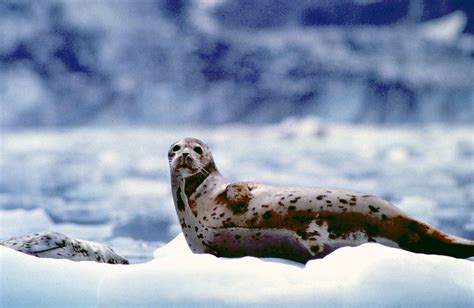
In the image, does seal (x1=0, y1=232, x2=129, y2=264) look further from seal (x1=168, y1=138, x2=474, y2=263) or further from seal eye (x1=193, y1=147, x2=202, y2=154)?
seal eye (x1=193, y1=147, x2=202, y2=154)

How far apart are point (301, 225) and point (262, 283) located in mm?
621

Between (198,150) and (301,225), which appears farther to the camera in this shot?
(198,150)

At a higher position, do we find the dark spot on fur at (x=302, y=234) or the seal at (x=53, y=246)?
the seal at (x=53, y=246)

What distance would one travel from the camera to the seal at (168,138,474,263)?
431 cm

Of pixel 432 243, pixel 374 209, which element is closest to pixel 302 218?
pixel 374 209

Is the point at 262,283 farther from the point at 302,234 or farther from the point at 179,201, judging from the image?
the point at 179,201

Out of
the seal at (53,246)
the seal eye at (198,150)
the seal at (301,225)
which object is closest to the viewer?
the seal at (301,225)

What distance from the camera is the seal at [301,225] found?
14.1ft

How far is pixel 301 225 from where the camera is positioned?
4348 mm

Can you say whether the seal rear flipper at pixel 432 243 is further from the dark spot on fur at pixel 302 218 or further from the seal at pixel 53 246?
the seal at pixel 53 246

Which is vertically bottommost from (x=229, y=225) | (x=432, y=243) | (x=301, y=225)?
(x=432, y=243)

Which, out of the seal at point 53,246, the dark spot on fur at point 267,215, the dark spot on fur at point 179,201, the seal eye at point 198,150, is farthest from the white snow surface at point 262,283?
the seal eye at point 198,150

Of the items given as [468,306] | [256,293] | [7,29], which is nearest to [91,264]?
[256,293]

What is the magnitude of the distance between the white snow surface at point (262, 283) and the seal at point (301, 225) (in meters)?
0.23
